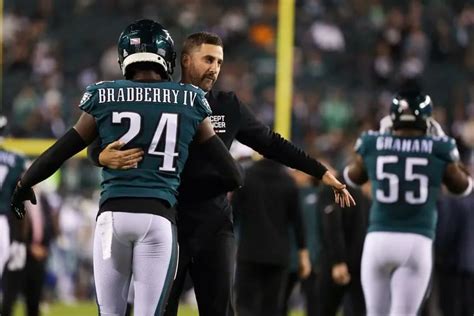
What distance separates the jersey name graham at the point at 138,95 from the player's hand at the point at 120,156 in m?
0.17

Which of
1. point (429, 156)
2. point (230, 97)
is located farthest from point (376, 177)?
point (230, 97)

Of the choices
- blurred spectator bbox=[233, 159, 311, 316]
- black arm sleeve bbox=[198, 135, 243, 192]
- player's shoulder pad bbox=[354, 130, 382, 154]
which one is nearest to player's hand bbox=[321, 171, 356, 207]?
black arm sleeve bbox=[198, 135, 243, 192]

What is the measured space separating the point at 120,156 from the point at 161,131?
187 millimetres

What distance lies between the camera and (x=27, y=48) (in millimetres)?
14758

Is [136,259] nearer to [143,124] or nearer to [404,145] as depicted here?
[143,124]

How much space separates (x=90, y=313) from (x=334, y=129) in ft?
12.6

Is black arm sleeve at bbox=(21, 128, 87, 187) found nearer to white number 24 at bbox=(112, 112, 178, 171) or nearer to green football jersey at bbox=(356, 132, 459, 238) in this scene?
white number 24 at bbox=(112, 112, 178, 171)

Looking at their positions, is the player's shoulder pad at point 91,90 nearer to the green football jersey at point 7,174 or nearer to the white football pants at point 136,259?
the white football pants at point 136,259

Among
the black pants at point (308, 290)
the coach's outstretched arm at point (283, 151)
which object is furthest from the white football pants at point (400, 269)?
the black pants at point (308, 290)

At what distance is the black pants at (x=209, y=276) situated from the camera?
5.52m

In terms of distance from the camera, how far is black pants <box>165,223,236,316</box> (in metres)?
5.52

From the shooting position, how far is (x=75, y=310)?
13.7 meters

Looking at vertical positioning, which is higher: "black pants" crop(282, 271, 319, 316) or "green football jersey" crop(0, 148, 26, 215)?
"green football jersey" crop(0, 148, 26, 215)

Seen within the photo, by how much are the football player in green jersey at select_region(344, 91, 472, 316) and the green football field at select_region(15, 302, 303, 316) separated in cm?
639
